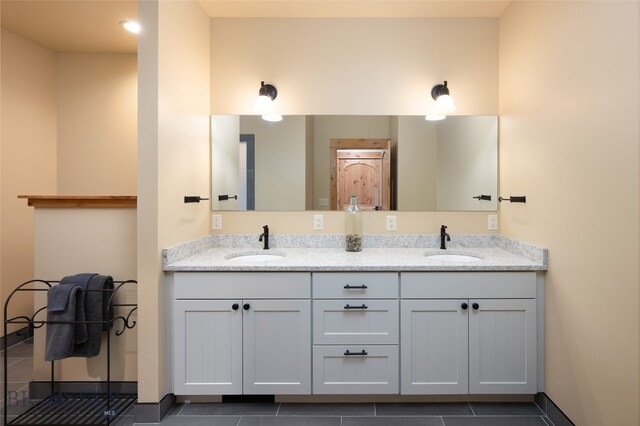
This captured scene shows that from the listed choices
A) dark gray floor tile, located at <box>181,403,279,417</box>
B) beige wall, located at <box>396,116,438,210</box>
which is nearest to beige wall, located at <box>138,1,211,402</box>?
dark gray floor tile, located at <box>181,403,279,417</box>

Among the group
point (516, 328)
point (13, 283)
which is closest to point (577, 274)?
point (516, 328)

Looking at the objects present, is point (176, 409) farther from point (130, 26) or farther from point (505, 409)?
point (130, 26)

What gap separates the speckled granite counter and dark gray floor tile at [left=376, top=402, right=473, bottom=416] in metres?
0.79

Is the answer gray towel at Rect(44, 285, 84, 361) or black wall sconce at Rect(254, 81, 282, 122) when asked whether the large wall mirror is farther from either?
gray towel at Rect(44, 285, 84, 361)

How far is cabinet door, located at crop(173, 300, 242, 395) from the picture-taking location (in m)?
1.94

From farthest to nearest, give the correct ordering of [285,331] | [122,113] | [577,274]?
[122,113] → [285,331] → [577,274]

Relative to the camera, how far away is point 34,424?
71.6 inches

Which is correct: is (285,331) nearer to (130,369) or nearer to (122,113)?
(130,369)

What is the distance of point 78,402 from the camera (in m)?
2.02

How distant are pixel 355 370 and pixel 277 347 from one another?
1.47 ft

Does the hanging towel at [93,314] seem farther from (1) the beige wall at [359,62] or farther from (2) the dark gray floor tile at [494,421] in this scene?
(2) the dark gray floor tile at [494,421]

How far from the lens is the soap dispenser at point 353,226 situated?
7.82 feet

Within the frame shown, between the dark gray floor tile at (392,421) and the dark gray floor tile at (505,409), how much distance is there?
259 millimetres

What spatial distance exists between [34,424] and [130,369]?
0.47 metres
